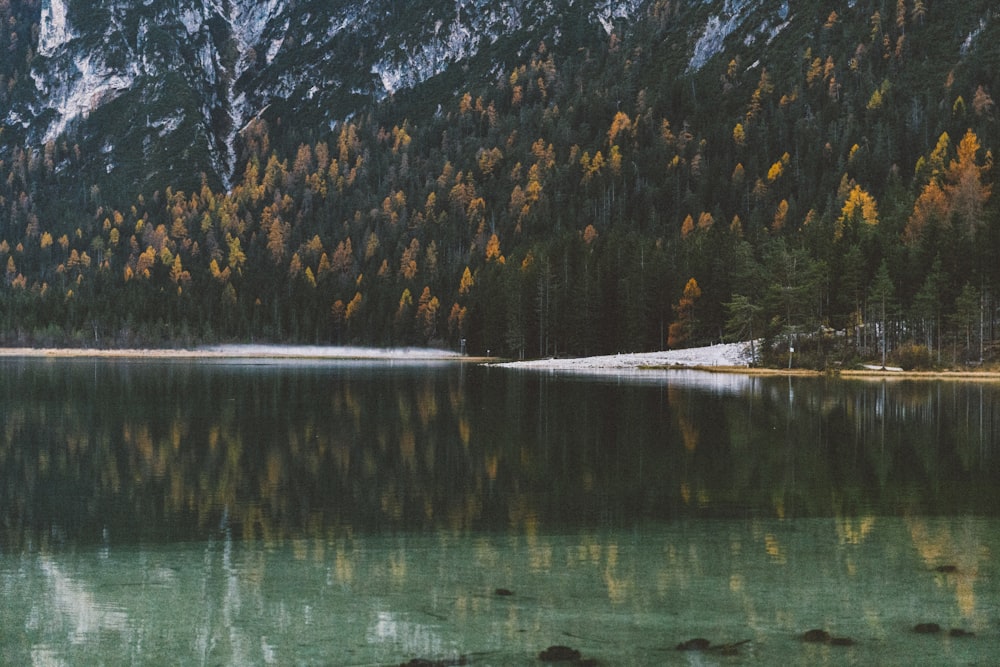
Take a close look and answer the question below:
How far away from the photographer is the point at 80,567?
54.6ft

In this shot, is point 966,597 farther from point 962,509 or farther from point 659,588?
point 962,509

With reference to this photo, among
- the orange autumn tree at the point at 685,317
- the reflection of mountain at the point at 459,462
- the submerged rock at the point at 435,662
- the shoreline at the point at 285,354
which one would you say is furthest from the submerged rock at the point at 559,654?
the shoreline at the point at 285,354

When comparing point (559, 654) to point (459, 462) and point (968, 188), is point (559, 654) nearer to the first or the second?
Result: point (459, 462)

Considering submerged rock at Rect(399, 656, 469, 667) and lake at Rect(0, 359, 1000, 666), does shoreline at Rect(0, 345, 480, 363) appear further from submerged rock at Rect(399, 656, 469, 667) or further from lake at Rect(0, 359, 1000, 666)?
submerged rock at Rect(399, 656, 469, 667)

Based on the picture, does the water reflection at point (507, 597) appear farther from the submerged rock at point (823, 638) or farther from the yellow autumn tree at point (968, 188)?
the yellow autumn tree at point (968, 188)

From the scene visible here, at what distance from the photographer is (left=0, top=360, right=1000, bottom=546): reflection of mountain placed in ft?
71.1

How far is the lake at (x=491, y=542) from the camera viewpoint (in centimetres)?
1298

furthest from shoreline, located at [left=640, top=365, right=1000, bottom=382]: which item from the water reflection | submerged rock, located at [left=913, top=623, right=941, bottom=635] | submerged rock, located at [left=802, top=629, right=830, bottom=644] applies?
submerged rock, located at [left=802, top=629, right=830, bottom=644]

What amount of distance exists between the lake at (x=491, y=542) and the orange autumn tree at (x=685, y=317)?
286ft

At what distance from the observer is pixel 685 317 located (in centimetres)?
12938

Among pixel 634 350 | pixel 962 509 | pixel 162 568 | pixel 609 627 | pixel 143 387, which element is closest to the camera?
pixel 609 627

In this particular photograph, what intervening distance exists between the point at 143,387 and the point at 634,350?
77.6m

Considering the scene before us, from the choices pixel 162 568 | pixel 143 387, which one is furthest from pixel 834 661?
pixel 143 387

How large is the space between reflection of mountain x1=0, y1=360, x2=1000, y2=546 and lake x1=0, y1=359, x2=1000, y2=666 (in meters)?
0.15
